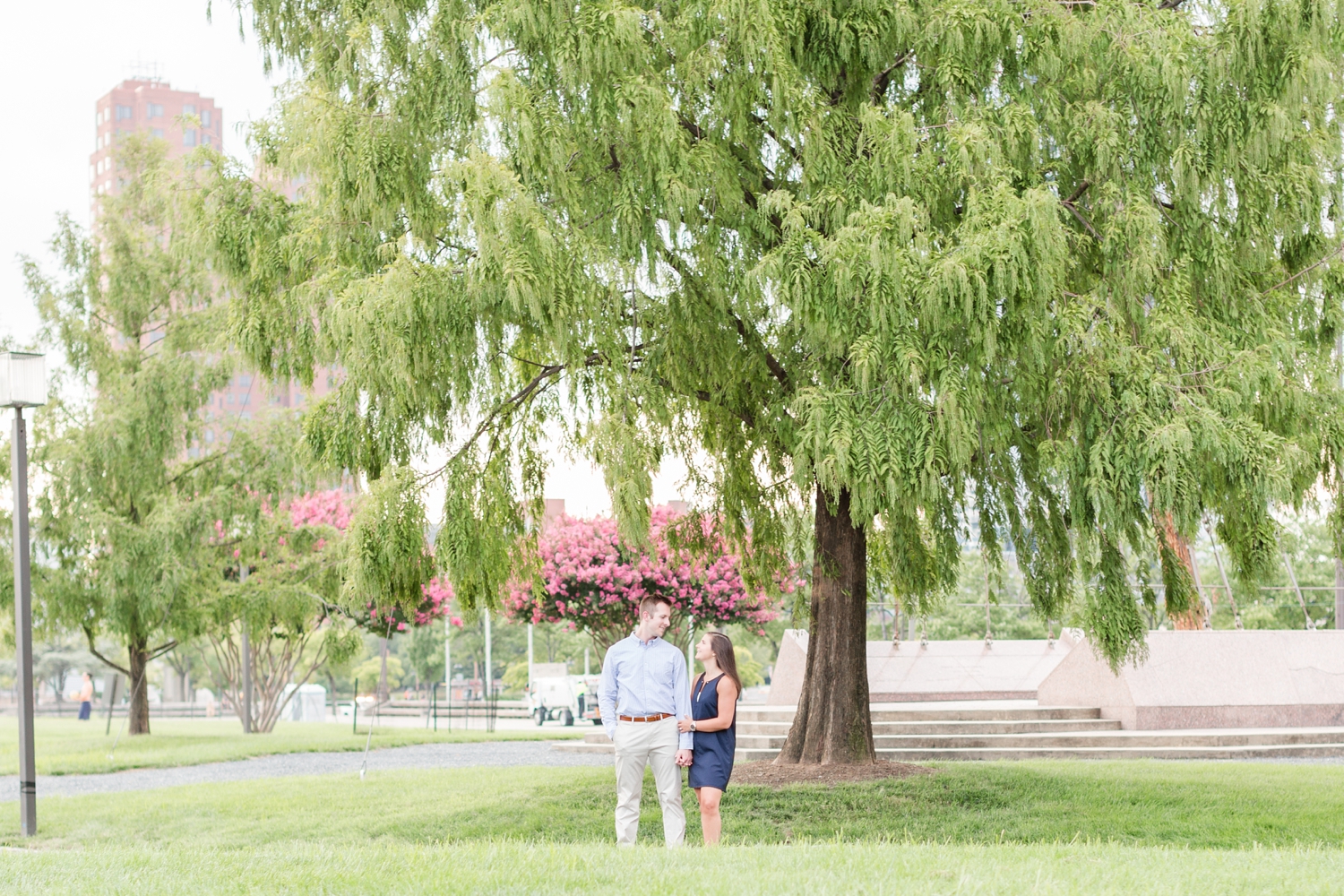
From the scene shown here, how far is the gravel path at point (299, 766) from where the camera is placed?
1605cm

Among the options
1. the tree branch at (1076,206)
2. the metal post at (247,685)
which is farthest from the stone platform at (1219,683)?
the metal post at (247,685)

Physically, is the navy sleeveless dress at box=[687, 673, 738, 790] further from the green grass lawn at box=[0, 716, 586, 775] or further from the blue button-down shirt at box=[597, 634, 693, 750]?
the green grass lawn at box=[0, 716, 586, 775]

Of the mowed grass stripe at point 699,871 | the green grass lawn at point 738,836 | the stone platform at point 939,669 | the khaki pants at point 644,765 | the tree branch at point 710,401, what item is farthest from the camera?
the stone platform at point 939,669

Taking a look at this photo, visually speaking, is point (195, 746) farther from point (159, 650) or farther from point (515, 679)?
point (515, 679)

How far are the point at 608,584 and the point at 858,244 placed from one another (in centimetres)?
1099

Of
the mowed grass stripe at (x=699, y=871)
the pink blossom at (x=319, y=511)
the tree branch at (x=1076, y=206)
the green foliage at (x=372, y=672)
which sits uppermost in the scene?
the tree branch at (x=1076, y=206)

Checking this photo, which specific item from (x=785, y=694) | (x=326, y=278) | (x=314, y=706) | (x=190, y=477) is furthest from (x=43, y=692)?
(x=326, y=278)

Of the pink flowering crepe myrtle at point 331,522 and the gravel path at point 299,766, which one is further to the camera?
the pink flowering crepe myrtle at point 331,522

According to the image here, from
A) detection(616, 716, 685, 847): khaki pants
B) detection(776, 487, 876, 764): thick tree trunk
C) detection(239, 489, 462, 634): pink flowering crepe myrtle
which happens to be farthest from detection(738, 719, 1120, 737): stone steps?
detection(616, 716, 685, 847): khaki pants

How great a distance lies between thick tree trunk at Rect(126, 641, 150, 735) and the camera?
2225 cm

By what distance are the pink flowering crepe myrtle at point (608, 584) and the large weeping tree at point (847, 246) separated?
25.3ft

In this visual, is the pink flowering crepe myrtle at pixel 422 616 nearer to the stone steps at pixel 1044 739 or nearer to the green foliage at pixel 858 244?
the stone steps at pixel 1044 739

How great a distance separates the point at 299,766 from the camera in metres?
18.3

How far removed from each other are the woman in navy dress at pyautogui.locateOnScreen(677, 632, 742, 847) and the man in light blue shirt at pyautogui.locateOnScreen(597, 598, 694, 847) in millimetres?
95
